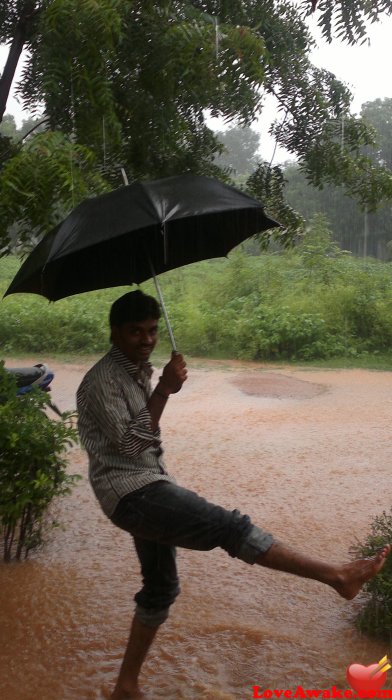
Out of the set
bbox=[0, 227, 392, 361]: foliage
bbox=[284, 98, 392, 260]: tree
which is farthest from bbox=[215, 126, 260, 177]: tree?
bbox=[0, 227, 392, 361]: foliage

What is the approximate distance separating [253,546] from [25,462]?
1.94 meters

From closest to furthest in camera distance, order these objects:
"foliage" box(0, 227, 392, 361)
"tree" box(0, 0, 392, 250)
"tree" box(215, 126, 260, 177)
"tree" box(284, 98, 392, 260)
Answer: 1. "tree" box(0, 0, 392, 250)
2. "foliage" box(0, 227, 392, 361)
3. "tree" box(284, 98, 392, 260)
4. "tree" box(215, 126, 260, 177)

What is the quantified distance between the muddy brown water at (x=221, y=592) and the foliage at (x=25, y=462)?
0.37 m

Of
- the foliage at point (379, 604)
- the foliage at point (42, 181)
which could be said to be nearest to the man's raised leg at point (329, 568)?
the foliage at point (379, 604)

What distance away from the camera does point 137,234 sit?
2.82m

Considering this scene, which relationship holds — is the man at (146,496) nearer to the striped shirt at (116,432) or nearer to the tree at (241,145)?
the striped shirt at (116,432)

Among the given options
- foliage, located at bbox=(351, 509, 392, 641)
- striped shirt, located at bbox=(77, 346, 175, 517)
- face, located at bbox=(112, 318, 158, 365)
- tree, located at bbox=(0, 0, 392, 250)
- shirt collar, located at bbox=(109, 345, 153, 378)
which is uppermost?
tree, located at bbox=(0, 0, 392, 250)

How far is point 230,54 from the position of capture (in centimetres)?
Result: 384

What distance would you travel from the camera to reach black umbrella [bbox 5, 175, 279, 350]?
8.07 ft

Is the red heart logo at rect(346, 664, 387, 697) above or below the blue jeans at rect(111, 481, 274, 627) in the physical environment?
below

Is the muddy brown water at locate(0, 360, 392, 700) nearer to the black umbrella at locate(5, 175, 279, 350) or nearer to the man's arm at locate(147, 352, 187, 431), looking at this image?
the man's arm at locate(147, 352, 187, 431)

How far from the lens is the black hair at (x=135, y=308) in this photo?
8.09 feet

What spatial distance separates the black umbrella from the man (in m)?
0.28

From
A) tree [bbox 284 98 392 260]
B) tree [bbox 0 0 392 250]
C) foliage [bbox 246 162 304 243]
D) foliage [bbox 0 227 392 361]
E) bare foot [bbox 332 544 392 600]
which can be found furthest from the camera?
tree [bbox 284 98 392 260]
